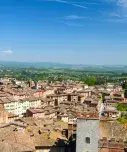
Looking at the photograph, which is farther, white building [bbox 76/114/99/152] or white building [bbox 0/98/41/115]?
white building [bbox 0/98/41/115]

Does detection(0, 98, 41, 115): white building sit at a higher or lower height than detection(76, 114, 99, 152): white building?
lower

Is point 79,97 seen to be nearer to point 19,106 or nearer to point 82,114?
point 19,106

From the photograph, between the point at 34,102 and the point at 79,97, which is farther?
the point at 79,97

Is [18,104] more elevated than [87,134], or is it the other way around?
[87,134]

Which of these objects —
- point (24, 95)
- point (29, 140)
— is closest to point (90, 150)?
point (29, 140)

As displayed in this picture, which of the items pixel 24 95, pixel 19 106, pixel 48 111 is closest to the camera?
pixel 48 111

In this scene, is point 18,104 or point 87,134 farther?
point 18,104

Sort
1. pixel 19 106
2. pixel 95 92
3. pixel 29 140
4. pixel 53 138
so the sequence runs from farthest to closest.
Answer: pixel 95 92, pixel 19 106, pixel 53 138, pixel 29 140

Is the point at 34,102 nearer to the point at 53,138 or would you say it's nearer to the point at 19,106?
the point at 19,106

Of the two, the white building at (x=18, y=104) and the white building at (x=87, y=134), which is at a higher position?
the white building at (x=87, y=134)

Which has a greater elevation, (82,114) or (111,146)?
(82,114)

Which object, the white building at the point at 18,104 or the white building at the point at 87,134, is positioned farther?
the white building at the point at 18,104
